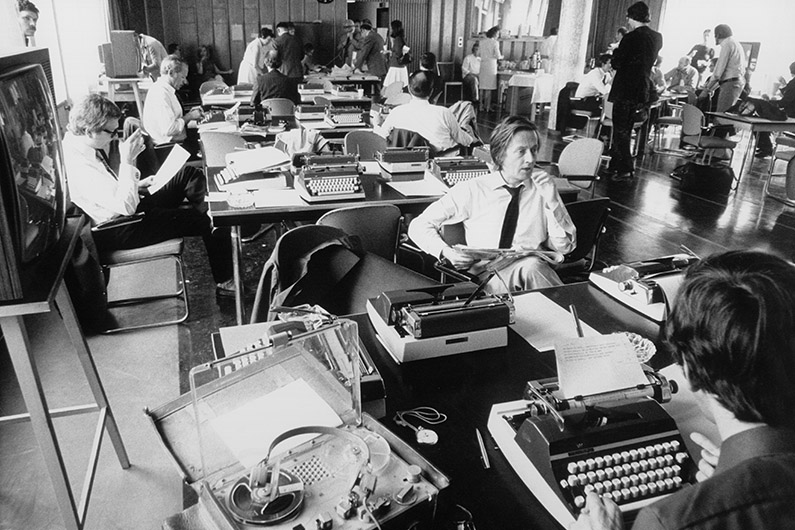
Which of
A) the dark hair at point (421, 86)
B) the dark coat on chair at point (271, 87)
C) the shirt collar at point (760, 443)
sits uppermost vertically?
the dark hair at point (421, 86)

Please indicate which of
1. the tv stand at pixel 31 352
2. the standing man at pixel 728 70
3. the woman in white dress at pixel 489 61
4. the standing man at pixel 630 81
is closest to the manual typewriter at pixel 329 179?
the tv stand at pixel 31 352

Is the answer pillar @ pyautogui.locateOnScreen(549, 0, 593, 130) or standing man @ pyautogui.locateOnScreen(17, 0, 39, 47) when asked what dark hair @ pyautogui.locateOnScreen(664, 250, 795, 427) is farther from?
pillar @ pyautogui.locateOnScreen(549, 0, 593, 130)

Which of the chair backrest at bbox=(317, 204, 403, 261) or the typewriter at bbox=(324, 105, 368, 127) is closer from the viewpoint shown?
the chair backrest at bbox=(317, 204, 403, 261)

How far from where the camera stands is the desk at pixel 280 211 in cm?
315

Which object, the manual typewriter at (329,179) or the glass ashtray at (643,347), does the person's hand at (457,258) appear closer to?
the manual typewriter at (329,179)

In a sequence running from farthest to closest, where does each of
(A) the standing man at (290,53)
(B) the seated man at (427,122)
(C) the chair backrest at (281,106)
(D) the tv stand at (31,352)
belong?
(A) the standing man at (290,53) → (C) the chair backrest at (281,106) → (B) the seated man at (427,122) → (D) the tv stand at (31,352)

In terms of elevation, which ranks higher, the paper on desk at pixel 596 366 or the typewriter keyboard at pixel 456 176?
the paper on desk at pixel 596 366

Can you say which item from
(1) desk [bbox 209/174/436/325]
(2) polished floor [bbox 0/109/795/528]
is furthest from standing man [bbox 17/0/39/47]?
(1) desk [bbox 209/174/436/325]

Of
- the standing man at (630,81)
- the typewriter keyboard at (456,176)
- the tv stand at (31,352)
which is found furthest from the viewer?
the standing man at (630,81)

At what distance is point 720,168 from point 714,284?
7.30 metres

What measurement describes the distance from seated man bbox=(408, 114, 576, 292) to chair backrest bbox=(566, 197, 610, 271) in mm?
267

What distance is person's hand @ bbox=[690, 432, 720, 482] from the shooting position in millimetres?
1261

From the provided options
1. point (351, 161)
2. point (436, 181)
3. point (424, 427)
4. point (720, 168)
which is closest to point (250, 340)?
point (424, 427)

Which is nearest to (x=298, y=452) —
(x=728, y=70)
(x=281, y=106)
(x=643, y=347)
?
(x=643, y=347)
